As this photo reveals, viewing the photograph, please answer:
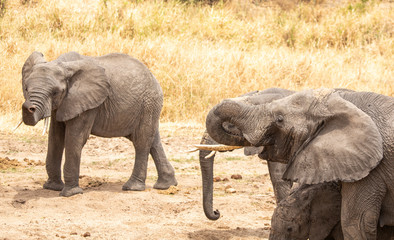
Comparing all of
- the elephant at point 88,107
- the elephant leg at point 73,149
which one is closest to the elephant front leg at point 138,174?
the elephant at point 88,107

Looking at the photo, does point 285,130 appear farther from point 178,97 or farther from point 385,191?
point 178,97

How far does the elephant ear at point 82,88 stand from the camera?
734 cm

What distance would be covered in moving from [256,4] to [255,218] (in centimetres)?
1408

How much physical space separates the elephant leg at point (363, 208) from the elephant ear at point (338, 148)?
0.15 m

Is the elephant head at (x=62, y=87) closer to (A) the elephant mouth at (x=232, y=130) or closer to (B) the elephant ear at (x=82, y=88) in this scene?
(B) the elephant ear at (x=82, y=88)

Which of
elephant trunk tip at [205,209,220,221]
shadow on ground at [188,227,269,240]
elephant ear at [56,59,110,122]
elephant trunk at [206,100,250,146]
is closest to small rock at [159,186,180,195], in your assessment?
elephant ear at [56,59,110,122]

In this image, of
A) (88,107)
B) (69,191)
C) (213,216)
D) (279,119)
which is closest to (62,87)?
(88,107)

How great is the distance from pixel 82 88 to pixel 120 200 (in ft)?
3.99

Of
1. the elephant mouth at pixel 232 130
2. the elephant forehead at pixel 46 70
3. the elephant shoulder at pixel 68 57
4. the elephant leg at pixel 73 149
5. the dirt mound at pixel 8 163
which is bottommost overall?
the dirt mound at pixel 8 163

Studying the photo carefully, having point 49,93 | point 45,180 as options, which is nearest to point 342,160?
point 49,93

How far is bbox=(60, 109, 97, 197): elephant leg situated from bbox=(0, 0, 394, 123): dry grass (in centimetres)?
415

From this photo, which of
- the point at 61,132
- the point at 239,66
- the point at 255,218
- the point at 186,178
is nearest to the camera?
the point at 255,218

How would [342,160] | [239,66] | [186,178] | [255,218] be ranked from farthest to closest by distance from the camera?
1. [239,66]
2. [186,178]
3. [255,218]
4. [342,160]

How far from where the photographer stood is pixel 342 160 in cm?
405
